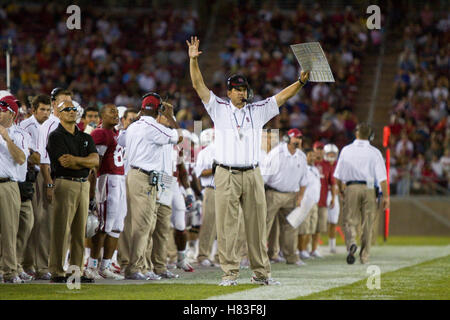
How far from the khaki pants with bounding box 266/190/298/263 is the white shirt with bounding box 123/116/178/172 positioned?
342cm

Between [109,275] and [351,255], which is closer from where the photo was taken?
[109,275]

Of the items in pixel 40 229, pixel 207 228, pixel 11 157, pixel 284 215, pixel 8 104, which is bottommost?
pixel 207 228

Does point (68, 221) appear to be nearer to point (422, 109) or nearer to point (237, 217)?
point (237, 217)

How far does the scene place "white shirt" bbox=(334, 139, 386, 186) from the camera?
1373 cm

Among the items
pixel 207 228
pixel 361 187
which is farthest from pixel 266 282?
pixel 361 187

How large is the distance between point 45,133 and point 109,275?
1.83 m

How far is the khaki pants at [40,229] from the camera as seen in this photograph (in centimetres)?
1052

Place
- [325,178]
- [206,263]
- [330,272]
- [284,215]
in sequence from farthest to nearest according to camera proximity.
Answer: [325,178] → [284,215] → [206,263] → [330,272]

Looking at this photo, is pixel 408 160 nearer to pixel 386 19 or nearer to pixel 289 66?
pixel 289 66

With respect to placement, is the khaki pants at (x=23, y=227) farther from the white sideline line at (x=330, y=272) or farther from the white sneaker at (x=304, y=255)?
the white sneaker at (x=304, y=255)

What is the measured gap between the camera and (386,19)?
96.8ft

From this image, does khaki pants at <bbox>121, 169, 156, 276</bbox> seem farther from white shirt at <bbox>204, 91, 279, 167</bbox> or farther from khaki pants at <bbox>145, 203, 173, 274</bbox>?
white shirt at <bbox>204, 91, 279, 167</bbox>

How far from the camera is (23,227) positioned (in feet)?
33.8

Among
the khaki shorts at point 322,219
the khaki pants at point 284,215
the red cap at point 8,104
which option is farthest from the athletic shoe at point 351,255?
the red cap at point 8,104
